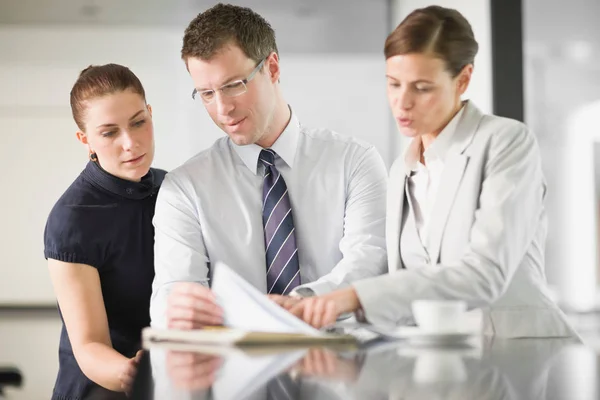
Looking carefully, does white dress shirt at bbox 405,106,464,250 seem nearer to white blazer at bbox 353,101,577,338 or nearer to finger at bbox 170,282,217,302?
white blazer at bbox 353,101,577,338

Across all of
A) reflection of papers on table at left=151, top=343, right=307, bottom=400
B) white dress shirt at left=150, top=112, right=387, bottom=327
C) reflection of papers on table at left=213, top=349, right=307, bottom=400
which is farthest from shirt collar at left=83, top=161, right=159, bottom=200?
reflection of papers on table at left=213, top=349, right=307, bottom=400

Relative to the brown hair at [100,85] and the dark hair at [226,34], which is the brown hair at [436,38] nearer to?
the dark hair at [226,34]

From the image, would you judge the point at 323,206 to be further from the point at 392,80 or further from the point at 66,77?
the point at 66,77

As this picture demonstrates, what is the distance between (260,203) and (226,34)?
1.62 feet

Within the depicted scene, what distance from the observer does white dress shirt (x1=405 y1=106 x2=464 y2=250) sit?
1.92 m

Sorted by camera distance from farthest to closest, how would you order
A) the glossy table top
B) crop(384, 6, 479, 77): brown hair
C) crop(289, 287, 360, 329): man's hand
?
crop(384, 6, 479, 77): brown hair → crop(289, 287, 360, 329): man's hand → the glossy table top

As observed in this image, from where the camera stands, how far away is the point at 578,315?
22.8 feet

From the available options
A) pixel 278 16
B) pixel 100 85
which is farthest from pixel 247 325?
pixel 278 16

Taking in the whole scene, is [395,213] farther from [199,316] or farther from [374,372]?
[374,372]

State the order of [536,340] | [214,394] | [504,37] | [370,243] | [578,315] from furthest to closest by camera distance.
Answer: [578,315]
[504,37]
[370,243]
[536,340]
[214,394]

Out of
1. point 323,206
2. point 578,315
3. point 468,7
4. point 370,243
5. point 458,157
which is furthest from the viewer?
point 578,315

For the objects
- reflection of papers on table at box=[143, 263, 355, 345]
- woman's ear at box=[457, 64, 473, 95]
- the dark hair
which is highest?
the dark hair

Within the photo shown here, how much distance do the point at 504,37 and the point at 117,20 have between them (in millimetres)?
3293

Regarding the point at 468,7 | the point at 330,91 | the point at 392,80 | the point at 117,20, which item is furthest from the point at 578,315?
the point at 392,80
